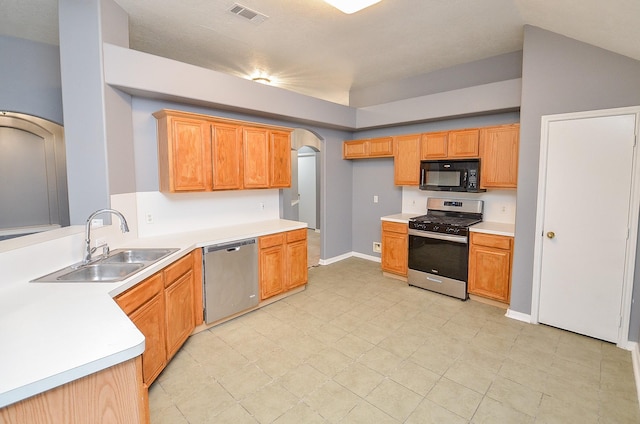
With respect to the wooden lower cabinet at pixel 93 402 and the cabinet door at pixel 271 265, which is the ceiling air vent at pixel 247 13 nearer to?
the cabinet door at pixel 271 265

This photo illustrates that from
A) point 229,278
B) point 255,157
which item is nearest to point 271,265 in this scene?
point 229,278

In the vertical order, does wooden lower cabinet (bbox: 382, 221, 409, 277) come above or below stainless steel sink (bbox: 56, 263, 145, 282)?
below

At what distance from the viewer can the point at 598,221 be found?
2822mm

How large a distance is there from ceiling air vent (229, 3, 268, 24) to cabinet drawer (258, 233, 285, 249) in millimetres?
2216

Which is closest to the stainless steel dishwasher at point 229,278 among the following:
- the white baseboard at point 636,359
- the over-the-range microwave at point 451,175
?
the over-the-range microwave at point 451,175

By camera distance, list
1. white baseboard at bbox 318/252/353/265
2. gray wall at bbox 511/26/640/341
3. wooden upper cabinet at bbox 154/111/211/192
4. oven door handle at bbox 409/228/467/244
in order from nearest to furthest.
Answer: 1. gray wall at bbox 511/26/640/341
2. wooden upper cabinet at bbox 154/111/211/192
3. oven door handle at bbox 409/228/467/244
4. white baseboard at bbox 318/252/353/265

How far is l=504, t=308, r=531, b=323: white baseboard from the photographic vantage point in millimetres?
3264

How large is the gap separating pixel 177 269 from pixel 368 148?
3546 millimetres

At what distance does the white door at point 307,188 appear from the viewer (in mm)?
8828

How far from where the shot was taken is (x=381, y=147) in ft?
16.1

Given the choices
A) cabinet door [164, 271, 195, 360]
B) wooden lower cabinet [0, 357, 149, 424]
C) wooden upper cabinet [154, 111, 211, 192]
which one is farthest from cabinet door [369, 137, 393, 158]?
wooden lower cabinet [0, 357, 149, 424]

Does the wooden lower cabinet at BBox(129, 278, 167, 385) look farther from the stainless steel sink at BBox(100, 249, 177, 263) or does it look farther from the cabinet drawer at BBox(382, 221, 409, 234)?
the cabinet drawer at BBox(382, 221, 409, 234)

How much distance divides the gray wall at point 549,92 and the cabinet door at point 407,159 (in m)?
1.43

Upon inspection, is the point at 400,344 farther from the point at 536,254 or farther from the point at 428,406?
the point at 536,254
